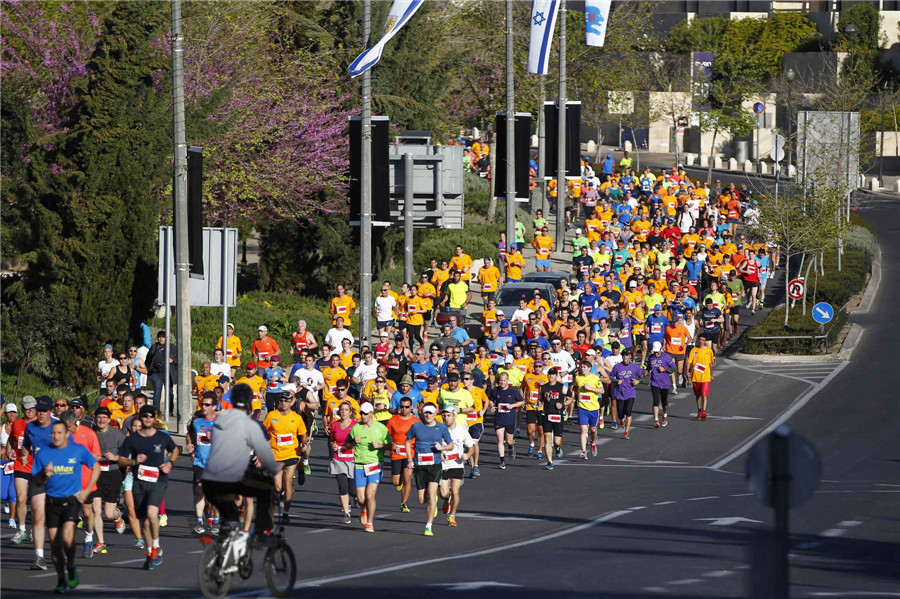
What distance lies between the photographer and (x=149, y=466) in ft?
50.4

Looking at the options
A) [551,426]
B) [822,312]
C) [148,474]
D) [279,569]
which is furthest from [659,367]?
[279,569]

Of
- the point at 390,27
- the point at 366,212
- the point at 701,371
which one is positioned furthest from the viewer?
the point at 390,27

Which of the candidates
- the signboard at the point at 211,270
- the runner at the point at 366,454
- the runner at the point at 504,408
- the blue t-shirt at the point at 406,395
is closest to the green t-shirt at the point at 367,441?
the runner at the point at 366,454

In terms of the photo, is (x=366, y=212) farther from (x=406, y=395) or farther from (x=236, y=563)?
(x=236, y=563)

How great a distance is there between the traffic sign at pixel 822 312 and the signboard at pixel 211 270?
13.7 m

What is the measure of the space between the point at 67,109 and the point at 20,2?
5.91 meters

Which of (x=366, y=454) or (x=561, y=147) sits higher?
(x=561, y=147)

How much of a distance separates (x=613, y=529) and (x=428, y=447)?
2.37 metres

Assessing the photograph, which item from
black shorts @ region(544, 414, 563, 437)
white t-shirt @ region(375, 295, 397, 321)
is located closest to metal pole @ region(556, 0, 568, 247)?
white t-shirt @ region(375, 295, 397, 321)

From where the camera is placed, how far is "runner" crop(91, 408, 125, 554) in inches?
630

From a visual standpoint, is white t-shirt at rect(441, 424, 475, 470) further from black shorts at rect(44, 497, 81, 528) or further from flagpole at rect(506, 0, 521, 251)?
flagpole at rect(506, 0, 521, 251)

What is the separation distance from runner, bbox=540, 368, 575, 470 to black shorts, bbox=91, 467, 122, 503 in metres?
7.58

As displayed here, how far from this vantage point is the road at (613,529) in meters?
13.9

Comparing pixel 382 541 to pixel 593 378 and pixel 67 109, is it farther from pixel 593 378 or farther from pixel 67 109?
pixel 67 109
